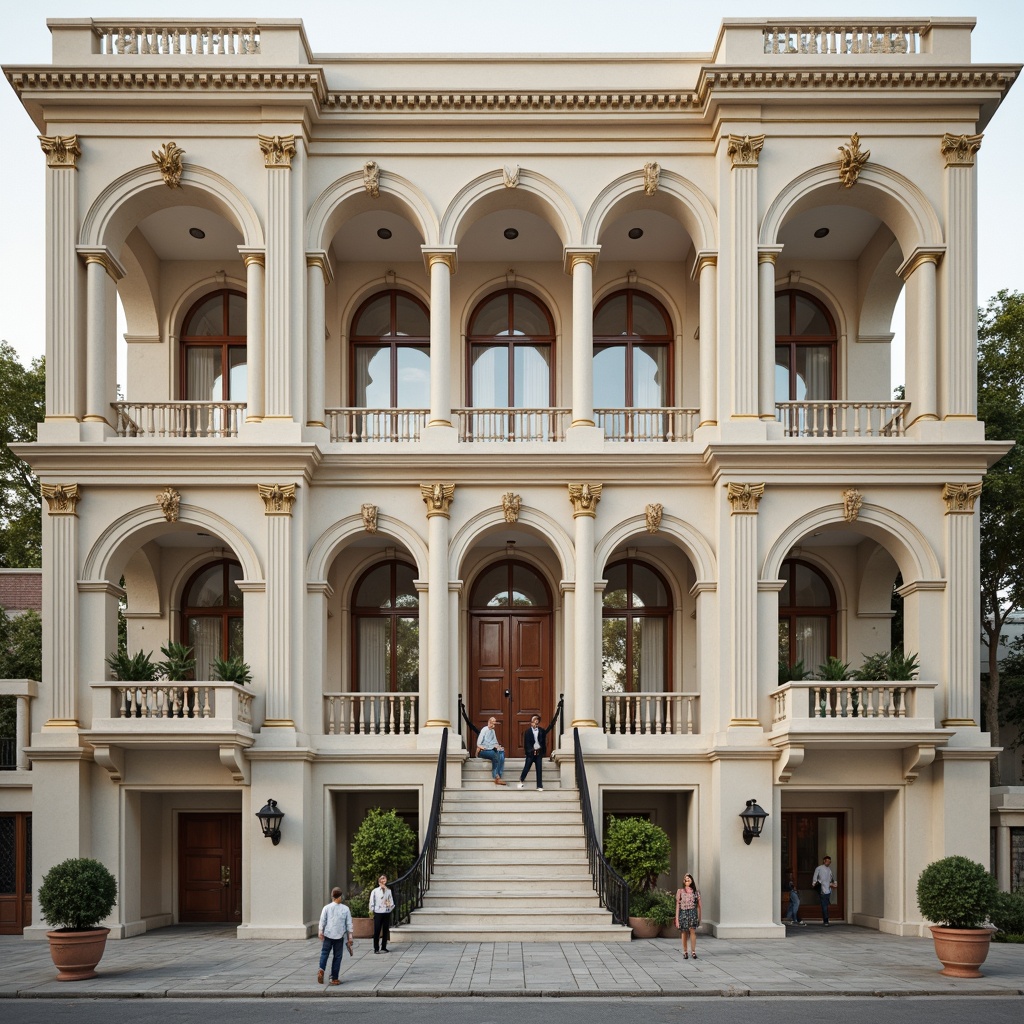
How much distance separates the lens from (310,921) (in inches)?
898

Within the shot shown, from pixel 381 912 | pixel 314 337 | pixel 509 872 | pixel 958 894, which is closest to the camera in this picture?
pixel 958 894

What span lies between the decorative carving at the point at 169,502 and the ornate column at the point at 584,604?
716cm

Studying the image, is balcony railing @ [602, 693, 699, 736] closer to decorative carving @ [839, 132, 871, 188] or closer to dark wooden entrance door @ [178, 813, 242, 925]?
dark wooden entrance door @ [178, 813, 242, 925]

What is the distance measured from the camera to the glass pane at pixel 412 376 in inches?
1090

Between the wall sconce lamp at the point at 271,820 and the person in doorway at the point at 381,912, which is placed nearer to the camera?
the person in doorway at the point at 381,912

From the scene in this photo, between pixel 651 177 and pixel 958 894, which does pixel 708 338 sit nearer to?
pixel 651 177

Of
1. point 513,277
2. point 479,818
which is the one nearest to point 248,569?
point 479,818

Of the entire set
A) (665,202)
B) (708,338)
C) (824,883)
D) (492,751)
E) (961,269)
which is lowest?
(824,883)

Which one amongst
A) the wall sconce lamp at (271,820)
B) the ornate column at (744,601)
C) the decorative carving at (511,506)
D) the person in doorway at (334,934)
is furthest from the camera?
the decorative carving at (511,506)

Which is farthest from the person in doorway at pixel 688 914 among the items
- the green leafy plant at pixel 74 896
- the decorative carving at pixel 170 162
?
the decorative carving at pixel 170 162

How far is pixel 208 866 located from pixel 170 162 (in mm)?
13512

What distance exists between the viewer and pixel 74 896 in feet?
58.3

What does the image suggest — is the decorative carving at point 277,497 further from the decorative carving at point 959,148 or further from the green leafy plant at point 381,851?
the decorative carving at point 959,148

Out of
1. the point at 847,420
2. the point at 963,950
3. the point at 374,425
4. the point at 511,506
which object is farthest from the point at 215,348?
the point at 963,950
